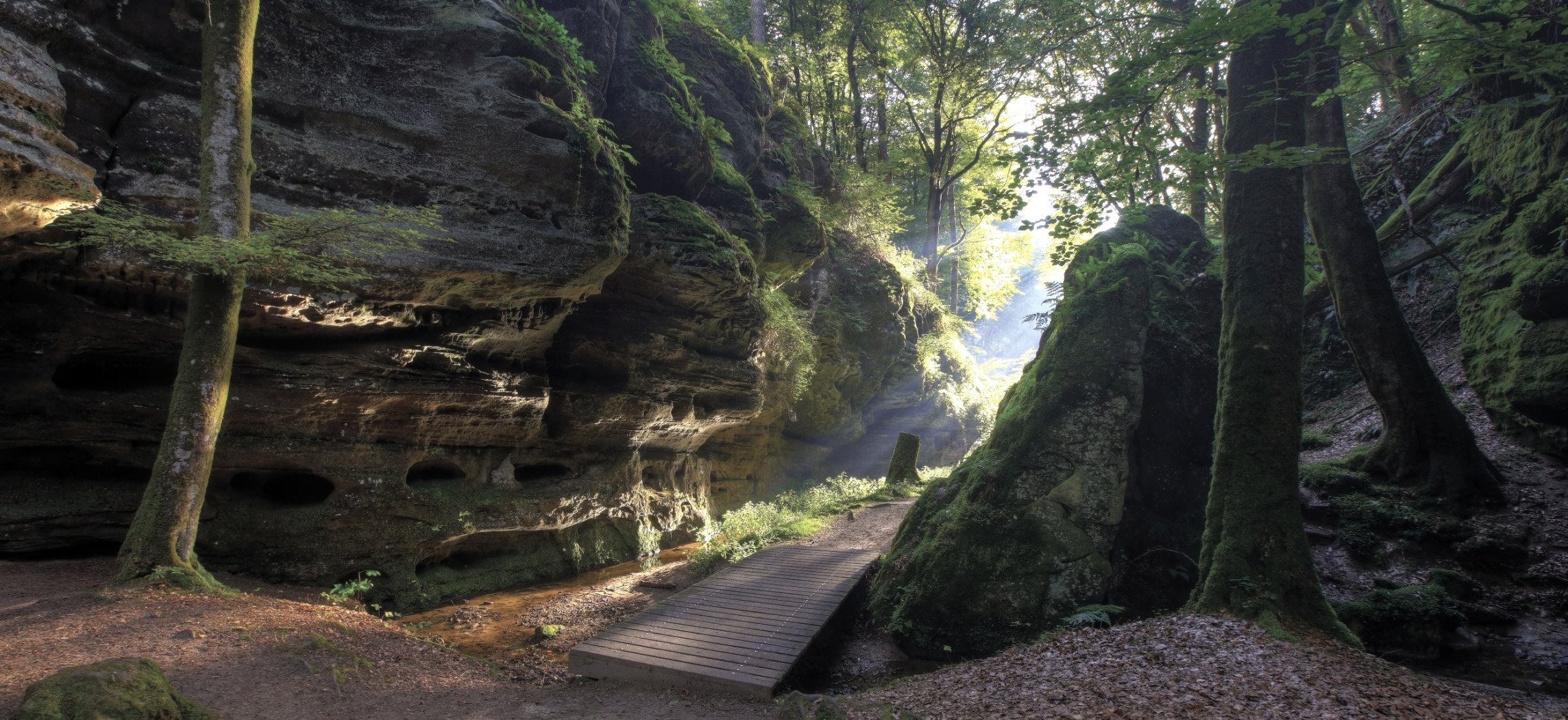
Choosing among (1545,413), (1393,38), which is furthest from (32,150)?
(1393,38)

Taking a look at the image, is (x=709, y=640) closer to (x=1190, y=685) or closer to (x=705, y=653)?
(x=705, y=653)

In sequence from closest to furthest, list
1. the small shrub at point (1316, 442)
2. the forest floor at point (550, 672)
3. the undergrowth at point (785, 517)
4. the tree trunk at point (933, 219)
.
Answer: the forest floor at point (550, 672), the small shrub at point (1316, 442), the undergrowth at point (785, 517), the tree trunk at point (933, 219)

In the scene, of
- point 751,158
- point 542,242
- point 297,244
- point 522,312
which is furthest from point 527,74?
point 751,158

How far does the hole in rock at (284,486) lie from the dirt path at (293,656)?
143 cm

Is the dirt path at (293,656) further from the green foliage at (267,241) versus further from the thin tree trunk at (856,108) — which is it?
the thin tree trunk at (856,108)

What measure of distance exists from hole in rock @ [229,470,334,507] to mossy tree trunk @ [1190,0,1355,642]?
39.0ft

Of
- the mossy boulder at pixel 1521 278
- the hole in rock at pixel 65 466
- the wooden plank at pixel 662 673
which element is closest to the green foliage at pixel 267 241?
the hole in rock at pixel 65 466

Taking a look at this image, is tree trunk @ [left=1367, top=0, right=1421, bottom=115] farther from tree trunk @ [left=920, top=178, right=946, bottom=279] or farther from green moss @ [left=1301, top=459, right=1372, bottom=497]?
tree trunk @ [left=920, top=178, right=946, bottom=279]

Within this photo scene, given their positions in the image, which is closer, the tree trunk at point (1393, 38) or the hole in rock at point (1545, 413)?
the hole in rock at point (1545, 413)

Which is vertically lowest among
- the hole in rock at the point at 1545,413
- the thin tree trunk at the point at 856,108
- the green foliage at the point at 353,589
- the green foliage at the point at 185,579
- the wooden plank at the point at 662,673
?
the wooden plank at the point at 662,673

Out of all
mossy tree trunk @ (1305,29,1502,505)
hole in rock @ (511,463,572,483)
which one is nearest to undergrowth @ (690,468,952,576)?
hole in rock @ (511,463,572,483)

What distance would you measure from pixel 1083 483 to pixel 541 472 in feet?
33.6

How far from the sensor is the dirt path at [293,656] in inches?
197

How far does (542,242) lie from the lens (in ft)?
33.8
